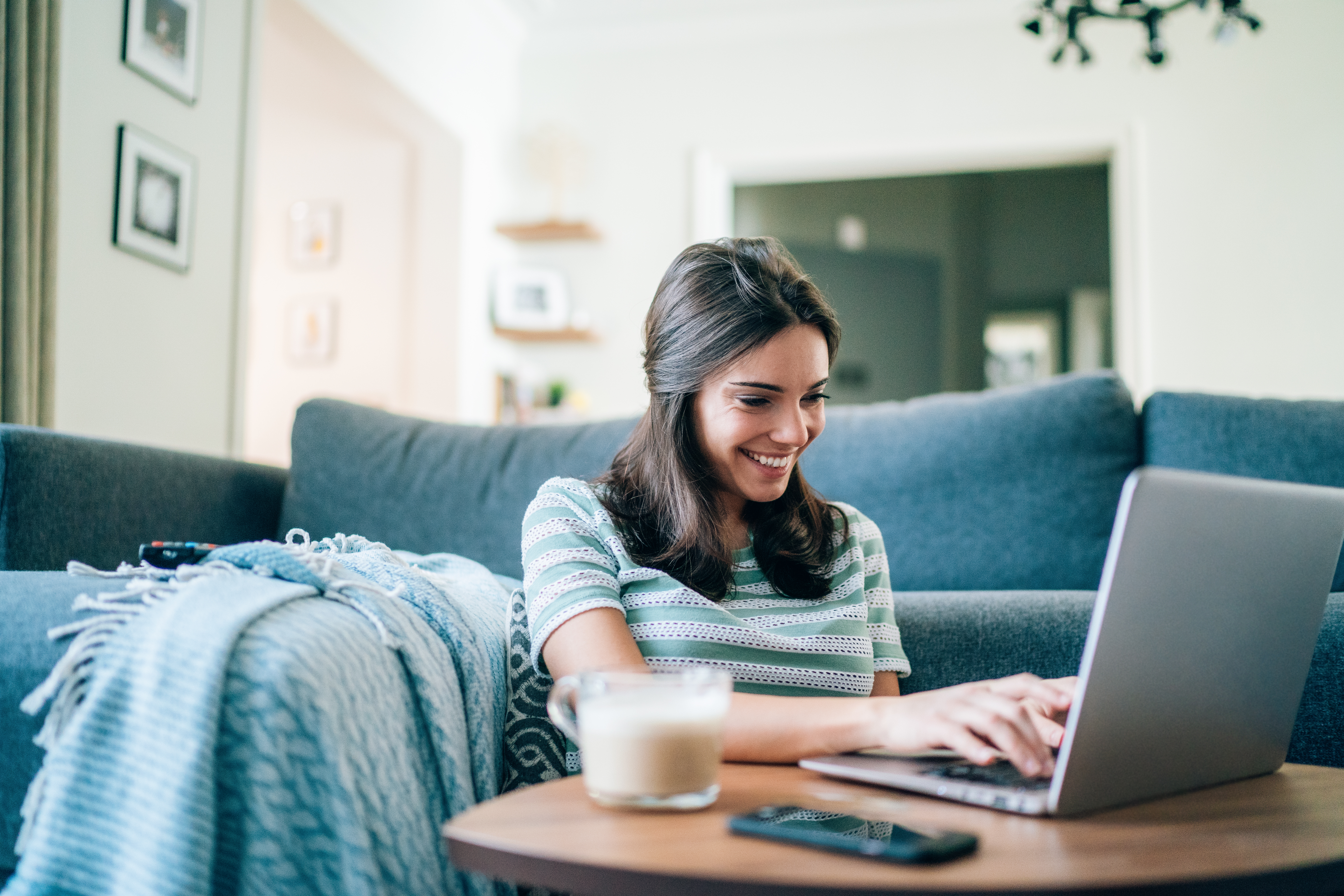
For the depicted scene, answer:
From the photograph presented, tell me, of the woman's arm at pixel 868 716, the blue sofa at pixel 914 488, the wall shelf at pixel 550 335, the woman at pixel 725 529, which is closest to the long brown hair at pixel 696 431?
the woman at pixel 725 529

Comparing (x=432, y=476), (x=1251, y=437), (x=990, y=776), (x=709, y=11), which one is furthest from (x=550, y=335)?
(x=990, y=776)

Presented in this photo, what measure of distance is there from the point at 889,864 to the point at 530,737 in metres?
0.59

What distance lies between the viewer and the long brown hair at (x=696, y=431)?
1.14 meters

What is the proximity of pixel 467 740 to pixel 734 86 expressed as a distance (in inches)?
152

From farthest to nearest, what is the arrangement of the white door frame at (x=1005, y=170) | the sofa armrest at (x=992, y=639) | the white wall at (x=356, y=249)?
the white wall at (x=356, y=249)
the white door frame at (x=1005, y=170)
the sofa armrest at (x=992, y=639)

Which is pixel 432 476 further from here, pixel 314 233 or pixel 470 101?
pixel 314 233

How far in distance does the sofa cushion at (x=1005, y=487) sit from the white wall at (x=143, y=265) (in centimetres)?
181

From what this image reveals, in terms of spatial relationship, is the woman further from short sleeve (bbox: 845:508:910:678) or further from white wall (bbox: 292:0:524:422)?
white wall (bbox: 292:0:524:422)

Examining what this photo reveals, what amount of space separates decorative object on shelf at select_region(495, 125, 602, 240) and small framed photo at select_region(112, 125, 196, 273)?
1.72 metres

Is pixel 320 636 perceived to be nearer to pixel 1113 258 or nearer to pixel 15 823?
pixel 15 823

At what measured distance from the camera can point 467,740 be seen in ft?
3.11

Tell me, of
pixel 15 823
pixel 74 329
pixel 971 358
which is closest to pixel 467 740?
pixel 15 823

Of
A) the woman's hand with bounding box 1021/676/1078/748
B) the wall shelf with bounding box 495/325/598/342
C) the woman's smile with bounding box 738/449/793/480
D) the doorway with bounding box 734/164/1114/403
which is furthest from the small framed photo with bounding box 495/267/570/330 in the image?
the woman's hand with bounding box 1021/676/1078/748

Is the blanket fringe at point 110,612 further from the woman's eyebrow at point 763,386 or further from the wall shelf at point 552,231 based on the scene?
the wall shelf at point 552,231
